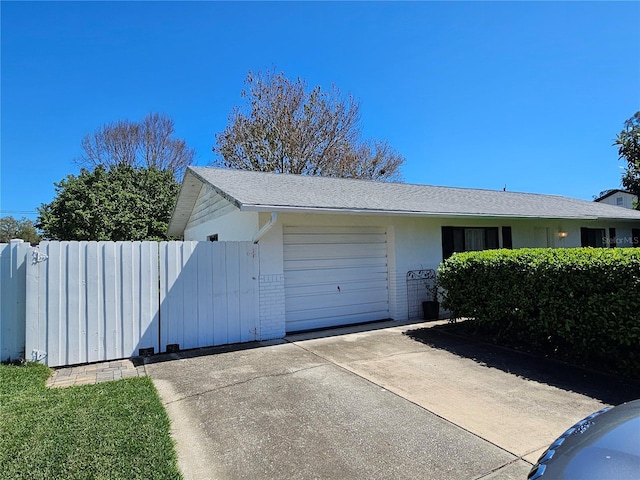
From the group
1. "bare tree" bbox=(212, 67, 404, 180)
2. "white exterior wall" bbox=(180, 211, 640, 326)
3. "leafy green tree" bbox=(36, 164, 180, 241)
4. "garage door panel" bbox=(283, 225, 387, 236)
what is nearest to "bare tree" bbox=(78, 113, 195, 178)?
"leafy green tree" bbox=(36, 164, 180, 241)

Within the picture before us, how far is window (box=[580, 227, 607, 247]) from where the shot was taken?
13211 mm

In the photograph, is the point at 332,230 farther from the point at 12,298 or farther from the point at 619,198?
the point at 619,198

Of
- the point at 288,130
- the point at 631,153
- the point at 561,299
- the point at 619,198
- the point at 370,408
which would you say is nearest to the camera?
the point at 370,408

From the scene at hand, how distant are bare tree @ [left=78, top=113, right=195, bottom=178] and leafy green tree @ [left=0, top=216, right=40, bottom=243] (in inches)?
631

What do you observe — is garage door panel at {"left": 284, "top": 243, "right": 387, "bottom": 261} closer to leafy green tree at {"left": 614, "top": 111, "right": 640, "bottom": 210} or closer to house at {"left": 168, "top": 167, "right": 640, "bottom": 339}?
house at {"left": 168, "top": 167, "right": 640, "bottom": 339}

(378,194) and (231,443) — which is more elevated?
(378,194)

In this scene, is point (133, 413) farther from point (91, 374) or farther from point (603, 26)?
point (603, 26)

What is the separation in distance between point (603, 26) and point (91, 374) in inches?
498

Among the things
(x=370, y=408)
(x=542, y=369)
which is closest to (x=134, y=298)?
(x=370, y=408)

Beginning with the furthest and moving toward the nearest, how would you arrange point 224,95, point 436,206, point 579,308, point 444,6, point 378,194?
1. point 224,95
2. point 378,194
3. point 436,206
4. point 444,6
5. point 579,308

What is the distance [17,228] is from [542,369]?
45442 mm

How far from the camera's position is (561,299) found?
5297mm

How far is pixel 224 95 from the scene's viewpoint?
20172 mm

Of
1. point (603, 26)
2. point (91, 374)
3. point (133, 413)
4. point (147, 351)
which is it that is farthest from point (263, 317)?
point (603, 26)
